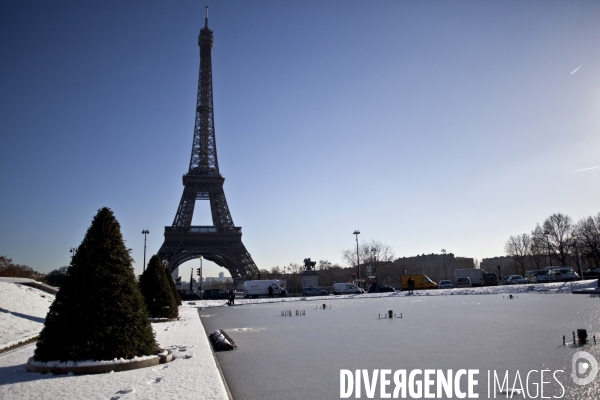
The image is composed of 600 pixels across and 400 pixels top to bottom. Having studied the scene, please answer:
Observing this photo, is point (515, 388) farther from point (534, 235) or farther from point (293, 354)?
point (534, 235)

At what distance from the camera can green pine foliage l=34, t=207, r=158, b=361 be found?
788 centimetres

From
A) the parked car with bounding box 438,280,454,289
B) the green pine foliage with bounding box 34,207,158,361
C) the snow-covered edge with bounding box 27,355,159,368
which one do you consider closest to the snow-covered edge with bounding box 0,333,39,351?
the snow-covered edge with bounding box 27,355,159,368

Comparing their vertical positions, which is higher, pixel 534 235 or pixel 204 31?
pixel 204 31

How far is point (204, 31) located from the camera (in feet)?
258

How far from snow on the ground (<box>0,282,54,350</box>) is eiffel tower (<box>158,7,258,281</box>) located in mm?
40763

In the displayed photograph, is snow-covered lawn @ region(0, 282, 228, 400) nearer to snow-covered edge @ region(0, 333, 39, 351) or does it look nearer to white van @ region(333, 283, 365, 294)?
snow-covered edge @ region(0, 333, 39, 351)

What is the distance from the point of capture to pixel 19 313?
17125 millimetres

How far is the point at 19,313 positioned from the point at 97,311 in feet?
39.5

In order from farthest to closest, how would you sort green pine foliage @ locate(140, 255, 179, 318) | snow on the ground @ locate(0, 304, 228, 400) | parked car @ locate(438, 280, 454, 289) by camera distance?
parked car @ locate(438, 280, 454, 289) < green pine foliage @ locate(140, 255, 179, 318) < snow on the ground @ locate(0, 304, 228, 400)

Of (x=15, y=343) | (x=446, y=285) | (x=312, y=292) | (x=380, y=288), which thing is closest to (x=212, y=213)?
(x=312, y=292)

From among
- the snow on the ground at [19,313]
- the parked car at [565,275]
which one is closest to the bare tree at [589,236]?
the parked car at [565,275]

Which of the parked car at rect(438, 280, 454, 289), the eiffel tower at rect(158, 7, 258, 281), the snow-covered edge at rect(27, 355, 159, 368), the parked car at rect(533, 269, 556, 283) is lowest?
the parked car at rect(438, 280, 454, 289)

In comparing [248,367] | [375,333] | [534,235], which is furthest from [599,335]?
[534,235]

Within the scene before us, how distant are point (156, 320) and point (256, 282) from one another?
28.7 metres
